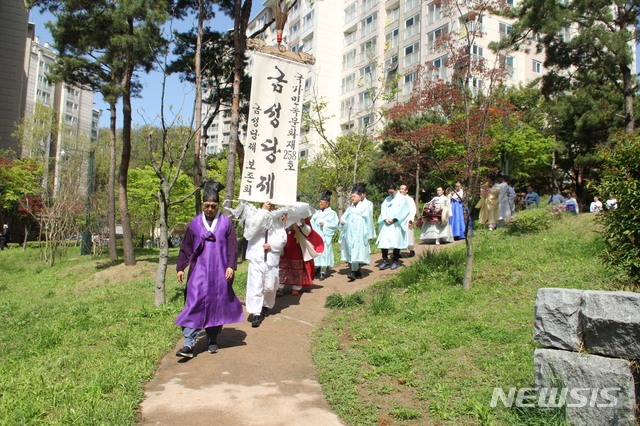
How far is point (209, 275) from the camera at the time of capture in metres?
5.34

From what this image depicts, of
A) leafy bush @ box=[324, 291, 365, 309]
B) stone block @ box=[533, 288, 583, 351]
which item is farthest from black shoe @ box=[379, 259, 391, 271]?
stone block @ box=[533, 288, 583, 351]

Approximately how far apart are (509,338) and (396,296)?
268 centimetres

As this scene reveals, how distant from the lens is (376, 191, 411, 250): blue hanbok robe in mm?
9906

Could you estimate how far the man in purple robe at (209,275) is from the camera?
5.18 metres

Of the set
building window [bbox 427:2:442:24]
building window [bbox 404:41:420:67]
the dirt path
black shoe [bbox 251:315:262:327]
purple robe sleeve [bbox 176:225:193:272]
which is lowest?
the dirt path

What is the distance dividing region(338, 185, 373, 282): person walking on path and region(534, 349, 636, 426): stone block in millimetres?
6112

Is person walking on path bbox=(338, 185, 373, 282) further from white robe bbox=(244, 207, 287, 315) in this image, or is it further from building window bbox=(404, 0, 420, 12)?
building window bbox=(404, 0, 420, 12)

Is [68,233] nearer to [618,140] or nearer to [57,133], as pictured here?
[57,133]

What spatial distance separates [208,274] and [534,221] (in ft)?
26.3

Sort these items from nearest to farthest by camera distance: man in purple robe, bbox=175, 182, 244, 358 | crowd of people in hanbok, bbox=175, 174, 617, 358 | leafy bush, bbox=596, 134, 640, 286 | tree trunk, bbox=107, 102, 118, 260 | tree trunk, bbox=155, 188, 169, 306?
leafy bush, bbox=596, 134, 640, 286
man in purple robe, bbox=175, 182, 244, 358
crowd of people in hanbok, bbox=175, 174, 617, 358
tree trunk, bbox=155, 188, 169, 306
tree trunk, bbox=107, 102, 118, 260

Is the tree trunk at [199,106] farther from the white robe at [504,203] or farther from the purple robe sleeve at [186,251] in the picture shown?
the white robe at [504,203]

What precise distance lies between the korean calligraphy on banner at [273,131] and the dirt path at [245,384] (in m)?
2.43

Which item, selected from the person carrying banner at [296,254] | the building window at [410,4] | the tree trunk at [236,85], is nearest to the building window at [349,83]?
the building window at [410,4]

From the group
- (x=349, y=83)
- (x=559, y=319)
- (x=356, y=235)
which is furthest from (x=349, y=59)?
(x=559, y=319)
